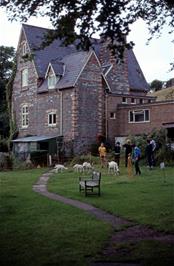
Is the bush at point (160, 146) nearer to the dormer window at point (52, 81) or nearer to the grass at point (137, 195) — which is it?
the grass at point (137, 195)

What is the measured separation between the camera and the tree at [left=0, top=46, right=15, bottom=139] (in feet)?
208

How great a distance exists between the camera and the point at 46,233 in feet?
46.7

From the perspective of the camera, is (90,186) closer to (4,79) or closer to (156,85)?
(4,79)

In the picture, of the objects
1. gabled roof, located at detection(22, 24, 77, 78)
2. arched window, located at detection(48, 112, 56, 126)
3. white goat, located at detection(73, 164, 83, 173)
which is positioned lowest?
white goat, located at detection(73, 164, 83, 173)

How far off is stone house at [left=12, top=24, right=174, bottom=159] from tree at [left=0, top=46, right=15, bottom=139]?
6.04m

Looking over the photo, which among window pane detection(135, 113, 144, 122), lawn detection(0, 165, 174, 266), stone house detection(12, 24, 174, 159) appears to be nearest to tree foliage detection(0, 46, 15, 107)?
stone house detection(12, 24, 174, 159)

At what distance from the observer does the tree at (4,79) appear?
63531 mm

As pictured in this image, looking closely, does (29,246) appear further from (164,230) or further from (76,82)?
(76,82)

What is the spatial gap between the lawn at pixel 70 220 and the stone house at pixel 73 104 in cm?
2246

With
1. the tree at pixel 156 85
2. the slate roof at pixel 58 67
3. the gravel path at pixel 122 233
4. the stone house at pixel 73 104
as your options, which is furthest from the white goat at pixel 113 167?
the tree at pixel 156 85

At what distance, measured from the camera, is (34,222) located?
52.2ft

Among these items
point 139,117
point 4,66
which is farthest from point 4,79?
point 139,117

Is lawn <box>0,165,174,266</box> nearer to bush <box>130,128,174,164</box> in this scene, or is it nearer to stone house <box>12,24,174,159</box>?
bush <box>130,128,174,164</box>

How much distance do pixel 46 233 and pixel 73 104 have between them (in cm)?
3643
